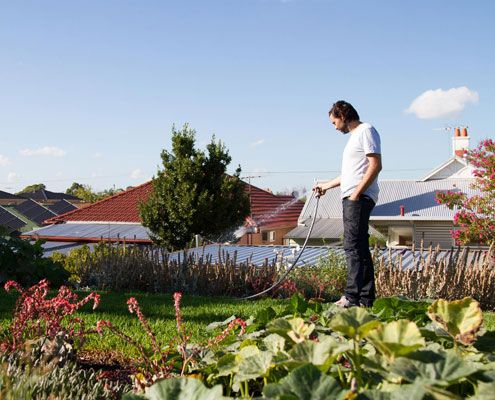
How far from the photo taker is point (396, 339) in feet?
5.80

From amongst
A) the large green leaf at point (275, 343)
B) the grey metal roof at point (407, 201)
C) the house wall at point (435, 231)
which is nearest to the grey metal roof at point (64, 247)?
the grey metal roof at point (407, 201)

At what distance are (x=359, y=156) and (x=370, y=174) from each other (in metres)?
0.25

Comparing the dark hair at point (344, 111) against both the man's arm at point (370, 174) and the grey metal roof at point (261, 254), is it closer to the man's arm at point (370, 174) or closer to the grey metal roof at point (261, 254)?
the man's arm at point (370, 174)

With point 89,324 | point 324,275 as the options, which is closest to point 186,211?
point 324,275

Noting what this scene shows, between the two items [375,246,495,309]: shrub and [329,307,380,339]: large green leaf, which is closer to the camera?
[329,307,380,339]: large green leaf

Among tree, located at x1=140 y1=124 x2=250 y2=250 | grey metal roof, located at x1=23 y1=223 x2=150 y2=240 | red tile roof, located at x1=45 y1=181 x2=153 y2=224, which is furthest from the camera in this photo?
red tile roof, located at x1=45 y1=181 x2=153 y2=224

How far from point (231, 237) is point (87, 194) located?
39.4m

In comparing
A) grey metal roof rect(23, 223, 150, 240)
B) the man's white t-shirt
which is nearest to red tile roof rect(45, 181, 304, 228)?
grey metal roof rect(23, 223, 150, 240)

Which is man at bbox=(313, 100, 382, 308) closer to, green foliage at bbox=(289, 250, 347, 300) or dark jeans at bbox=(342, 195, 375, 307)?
dark jeans at bbox=(342, 195, 375, 307)

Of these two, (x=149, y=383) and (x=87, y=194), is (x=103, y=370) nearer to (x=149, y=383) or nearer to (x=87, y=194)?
(x=149, y=383)

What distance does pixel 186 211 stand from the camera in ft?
80.6

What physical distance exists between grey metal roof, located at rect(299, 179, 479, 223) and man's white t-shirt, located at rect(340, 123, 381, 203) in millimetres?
22225

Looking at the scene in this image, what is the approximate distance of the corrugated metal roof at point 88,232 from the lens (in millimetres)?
28578

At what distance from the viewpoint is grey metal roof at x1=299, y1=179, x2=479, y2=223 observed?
27109 mm
